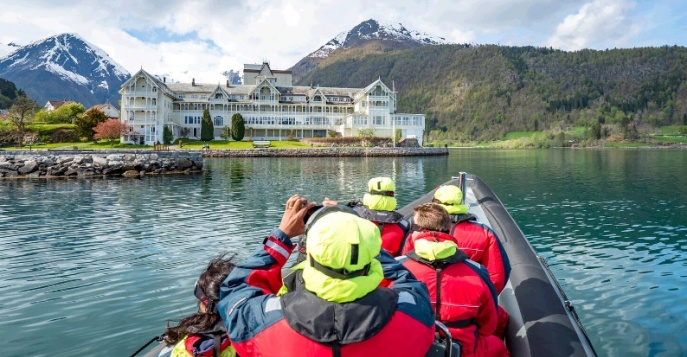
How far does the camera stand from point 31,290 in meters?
10.9

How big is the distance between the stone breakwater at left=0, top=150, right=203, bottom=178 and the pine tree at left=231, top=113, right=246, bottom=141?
45.5 m

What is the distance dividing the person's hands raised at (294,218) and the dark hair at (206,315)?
676mm

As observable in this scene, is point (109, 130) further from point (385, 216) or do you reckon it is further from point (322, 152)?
point (385, 216)

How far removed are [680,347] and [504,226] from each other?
12.6 feet

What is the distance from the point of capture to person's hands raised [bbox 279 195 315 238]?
143 inches

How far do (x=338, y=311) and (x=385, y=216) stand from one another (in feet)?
15.1

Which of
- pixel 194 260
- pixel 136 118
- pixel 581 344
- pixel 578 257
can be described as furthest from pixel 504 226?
pixel 136 118

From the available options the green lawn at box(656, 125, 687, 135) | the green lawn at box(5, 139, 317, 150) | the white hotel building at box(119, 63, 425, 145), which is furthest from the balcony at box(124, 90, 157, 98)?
the green lawn at box(656, 125, 687, 135)

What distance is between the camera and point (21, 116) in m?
79.1

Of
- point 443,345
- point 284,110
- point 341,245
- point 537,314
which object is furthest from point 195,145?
point 341,245

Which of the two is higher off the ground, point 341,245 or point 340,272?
point 341,245

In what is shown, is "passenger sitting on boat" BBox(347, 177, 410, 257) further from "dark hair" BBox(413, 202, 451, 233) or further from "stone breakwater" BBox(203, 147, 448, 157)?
"stone breakwater" BBox(203, 147, 448, 157)

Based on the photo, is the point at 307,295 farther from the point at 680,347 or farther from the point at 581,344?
the point at 680,347

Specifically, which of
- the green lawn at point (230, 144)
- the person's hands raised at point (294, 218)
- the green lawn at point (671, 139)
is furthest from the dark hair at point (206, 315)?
the green lawn at point (671, 139)
